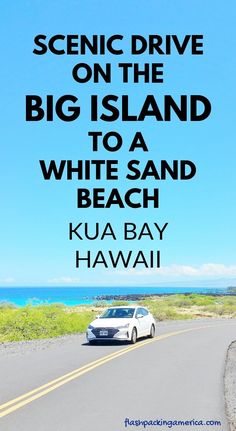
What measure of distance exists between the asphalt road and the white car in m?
1.31

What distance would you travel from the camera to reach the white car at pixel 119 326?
2277 centimetres

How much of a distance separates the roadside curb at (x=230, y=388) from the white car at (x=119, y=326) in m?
4.39

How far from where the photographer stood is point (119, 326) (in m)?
22.9

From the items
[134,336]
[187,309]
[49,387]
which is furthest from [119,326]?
[187,309]

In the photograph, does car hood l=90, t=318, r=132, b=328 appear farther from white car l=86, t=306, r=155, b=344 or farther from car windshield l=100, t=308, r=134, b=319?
car windshield l=100, t=308, r=134, b=319

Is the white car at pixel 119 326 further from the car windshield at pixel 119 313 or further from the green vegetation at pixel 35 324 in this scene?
the green vegetation at pixel 35 324

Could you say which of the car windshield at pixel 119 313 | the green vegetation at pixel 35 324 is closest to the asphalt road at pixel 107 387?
the car windshield at pixel 119 313

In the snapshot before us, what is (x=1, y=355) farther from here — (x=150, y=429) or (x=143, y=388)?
(x=150, y=429)

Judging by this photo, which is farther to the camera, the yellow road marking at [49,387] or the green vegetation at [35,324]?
the green vegetation at [35,324]

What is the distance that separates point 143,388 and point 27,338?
18.2 meters

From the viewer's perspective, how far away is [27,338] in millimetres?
29375

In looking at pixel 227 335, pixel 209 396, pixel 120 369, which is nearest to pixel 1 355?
pixel 120 369

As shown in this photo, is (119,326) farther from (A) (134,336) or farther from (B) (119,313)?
(B) (119,313)

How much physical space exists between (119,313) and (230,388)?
1227cm
